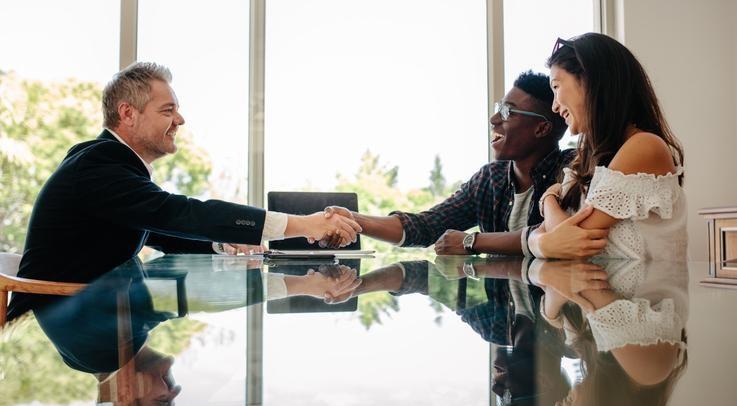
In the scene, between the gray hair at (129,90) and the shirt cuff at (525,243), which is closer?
the shirt cuff at (525,243)

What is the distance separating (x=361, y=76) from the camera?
14.1ft

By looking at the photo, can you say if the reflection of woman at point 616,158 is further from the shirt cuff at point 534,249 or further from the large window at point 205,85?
the large window at point 205,85

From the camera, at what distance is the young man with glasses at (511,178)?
2322 mm

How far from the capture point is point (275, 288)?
84cm

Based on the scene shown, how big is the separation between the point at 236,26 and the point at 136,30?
0.65 meters

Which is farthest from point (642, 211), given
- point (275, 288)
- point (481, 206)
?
point (275, 288)

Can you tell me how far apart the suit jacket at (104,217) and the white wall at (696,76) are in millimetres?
3846

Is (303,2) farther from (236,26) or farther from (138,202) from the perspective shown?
(138,202)

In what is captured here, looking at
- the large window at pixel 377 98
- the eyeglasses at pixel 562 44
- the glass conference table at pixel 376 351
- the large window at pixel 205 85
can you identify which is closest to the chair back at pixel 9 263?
the glass conference table at pixel 376 351

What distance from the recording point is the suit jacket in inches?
64.6

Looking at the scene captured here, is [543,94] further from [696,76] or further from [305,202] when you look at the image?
[696,76]

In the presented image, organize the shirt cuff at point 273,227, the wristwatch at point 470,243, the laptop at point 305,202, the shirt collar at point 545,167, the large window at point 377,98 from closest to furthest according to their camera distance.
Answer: the shirt cuff at point 273,227
the wristwatch at point 470,243
the shirt collar at point 545,167
the laptop at point 305,202
the large window at point 377,98

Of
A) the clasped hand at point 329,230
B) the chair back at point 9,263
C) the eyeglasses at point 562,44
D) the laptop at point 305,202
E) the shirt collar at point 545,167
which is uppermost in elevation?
the eyeglasses at point 562,44

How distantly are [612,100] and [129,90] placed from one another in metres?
1.59
